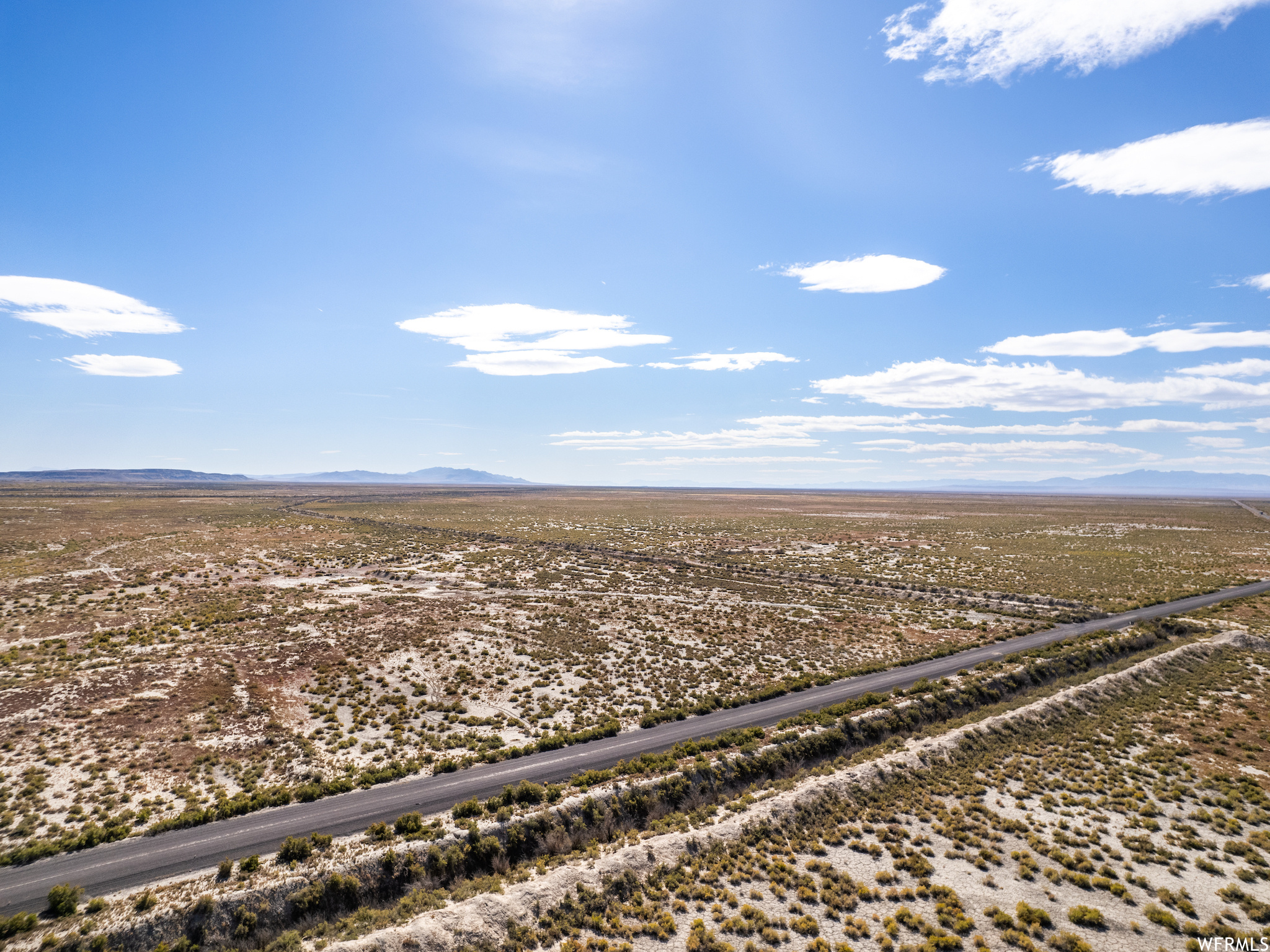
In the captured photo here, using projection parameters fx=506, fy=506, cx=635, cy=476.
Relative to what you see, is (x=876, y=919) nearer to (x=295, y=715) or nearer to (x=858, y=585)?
(x=295, y=715)

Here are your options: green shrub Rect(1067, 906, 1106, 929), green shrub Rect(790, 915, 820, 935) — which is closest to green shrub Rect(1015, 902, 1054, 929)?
green shrub Rect(1067, 906, 1106, 929)

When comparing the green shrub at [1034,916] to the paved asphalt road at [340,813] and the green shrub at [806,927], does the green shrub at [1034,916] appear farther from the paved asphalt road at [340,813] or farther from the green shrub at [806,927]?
the paved asphalt road at [340,813]

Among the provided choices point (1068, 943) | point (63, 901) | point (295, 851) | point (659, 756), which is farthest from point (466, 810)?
point (1068, 943)

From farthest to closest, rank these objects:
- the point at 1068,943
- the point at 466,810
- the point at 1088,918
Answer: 1. the point at 466,810
2. the point at 1088,918
3. the point at 1068,943

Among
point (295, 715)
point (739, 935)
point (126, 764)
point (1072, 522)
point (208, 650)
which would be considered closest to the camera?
point (739, 935)

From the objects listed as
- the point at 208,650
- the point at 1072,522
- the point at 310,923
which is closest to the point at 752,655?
the point at 310,923

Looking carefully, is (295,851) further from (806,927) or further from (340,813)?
(806,927)
